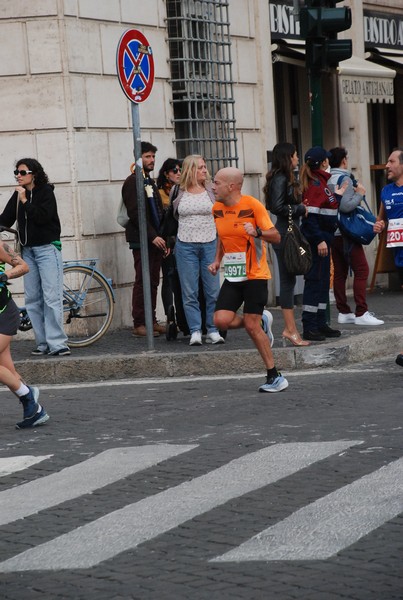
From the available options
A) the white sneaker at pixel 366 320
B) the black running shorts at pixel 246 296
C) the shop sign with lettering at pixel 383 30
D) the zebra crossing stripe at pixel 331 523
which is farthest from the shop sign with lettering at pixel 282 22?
the zebra crossing stripe at pixel 331 523

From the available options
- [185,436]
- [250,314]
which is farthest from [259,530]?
[250,314]

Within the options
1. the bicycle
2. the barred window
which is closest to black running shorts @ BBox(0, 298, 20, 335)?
the bicycle

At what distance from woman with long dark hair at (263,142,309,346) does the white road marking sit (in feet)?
14.1

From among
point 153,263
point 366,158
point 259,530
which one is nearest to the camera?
point 259,530

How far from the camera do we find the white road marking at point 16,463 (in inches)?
319

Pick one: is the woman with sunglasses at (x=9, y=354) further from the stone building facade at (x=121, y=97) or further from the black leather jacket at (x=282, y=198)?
the stone building facade at (x=121, y=97)

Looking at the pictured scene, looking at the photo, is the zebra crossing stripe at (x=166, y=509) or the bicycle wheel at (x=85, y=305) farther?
the bicycle wheel at (x=85, y=305)

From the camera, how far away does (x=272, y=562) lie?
574 centimetres

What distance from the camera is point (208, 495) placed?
7.08m

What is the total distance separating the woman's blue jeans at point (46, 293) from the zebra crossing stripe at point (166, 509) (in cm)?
485

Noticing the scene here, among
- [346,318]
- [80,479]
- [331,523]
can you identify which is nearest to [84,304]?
[346,318]

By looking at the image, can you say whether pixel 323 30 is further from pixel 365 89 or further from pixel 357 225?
pixel 365 89

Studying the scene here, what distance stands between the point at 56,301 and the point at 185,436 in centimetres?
418

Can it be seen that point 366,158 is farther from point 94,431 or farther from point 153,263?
point 94,431
